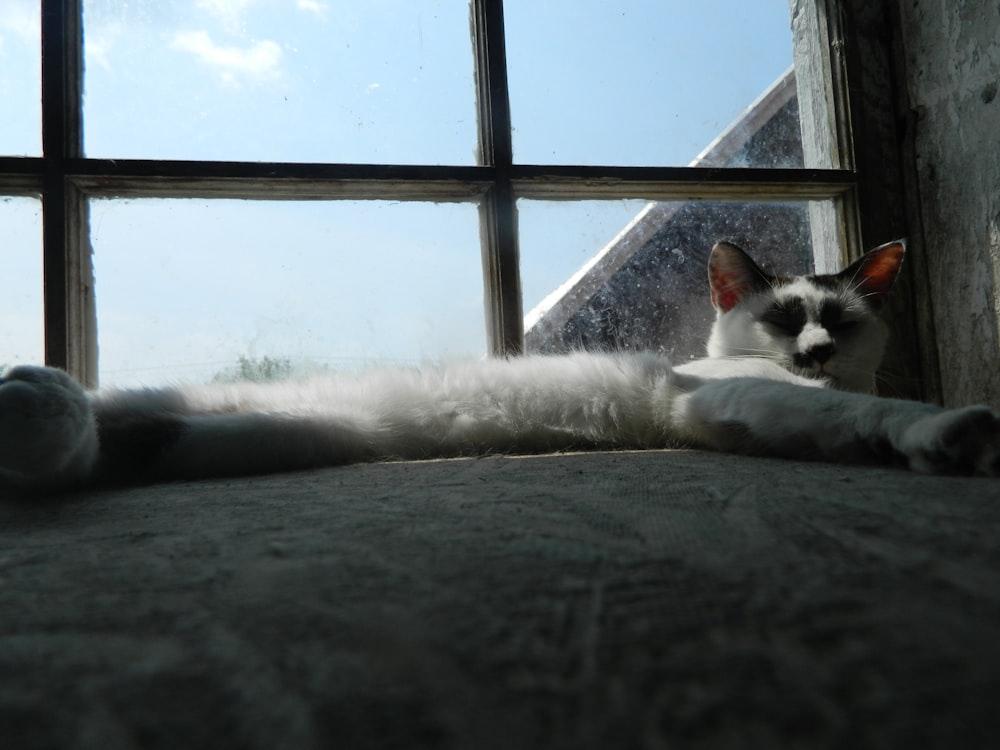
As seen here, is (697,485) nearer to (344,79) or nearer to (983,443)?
(983,443)

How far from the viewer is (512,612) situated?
35cm

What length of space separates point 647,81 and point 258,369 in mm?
1467

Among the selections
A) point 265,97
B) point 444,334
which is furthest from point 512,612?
point 265,97

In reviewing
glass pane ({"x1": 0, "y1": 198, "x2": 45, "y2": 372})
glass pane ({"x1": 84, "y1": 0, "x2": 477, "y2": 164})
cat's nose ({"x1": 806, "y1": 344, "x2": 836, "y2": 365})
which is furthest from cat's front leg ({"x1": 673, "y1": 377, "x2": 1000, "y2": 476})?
glass pane ({"x1": 0, "y1": 198, "x2": 45, "y2": 372})

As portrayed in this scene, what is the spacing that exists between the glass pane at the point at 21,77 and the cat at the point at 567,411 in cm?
91

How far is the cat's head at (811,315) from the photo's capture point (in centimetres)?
156

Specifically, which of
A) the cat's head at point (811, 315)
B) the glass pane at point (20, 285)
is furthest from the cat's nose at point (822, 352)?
the glass pane at point (20, 285)

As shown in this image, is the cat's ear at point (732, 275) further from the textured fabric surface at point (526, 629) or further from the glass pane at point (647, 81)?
the textured fabric surface at point (526, 629)

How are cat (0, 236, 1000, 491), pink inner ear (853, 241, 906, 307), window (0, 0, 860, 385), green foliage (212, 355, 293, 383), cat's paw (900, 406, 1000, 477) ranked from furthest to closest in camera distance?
green foliage (212, 355, 293, 383) → window (0, 0, 860, 385) → pink inner ear (853, 241, 906, 307) → cat (0, 236, 1000, 491) → cat's paw (900, 406, 1000, 477)

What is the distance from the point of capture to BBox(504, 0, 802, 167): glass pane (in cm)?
198

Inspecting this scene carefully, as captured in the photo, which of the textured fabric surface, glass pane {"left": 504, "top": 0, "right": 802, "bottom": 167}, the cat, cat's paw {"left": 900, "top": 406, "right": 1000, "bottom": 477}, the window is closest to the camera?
the textured fabric surface

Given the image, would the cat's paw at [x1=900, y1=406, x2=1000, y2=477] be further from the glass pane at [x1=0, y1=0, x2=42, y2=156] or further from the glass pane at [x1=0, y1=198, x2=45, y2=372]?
the glass pane at [x1=0, y1=0, x2=42, y2=156]

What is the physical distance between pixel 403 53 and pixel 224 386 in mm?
1154

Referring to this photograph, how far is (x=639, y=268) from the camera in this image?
208 cm
